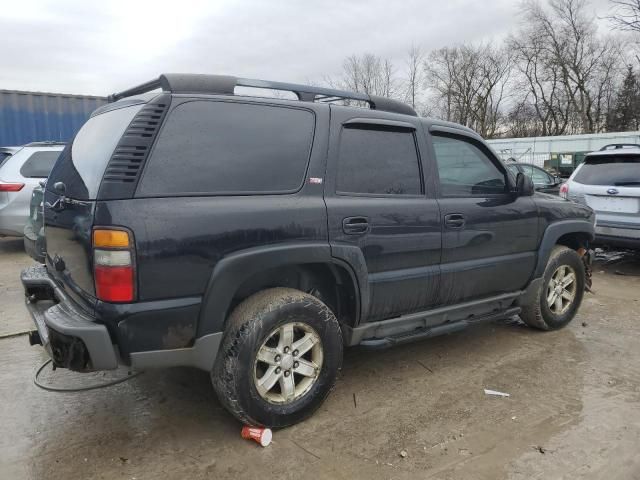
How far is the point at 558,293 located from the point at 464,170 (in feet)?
5.63

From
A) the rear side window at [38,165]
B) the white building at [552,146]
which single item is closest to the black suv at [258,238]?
the rear side window at [38,165]

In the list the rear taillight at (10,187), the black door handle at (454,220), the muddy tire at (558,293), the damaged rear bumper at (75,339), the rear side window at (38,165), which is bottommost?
the muddy tire at (558,293)

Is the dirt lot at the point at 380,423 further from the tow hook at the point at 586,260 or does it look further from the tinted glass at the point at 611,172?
the tinted glass at the point at 611,172

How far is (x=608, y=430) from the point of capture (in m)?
3.07

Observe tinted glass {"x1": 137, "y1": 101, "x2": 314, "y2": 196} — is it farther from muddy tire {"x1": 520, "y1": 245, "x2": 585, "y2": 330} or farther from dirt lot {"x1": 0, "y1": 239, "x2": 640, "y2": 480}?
muddy tire {"x1": 520, "y1": 245, "x2": 585, "y2": 330}

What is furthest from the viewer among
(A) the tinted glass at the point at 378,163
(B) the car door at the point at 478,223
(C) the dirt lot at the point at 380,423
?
(B) the car door at the point at 478,223

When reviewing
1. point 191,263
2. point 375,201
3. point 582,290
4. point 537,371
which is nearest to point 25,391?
point 191,263

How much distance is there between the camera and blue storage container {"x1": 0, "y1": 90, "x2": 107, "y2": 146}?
1157 centimetres

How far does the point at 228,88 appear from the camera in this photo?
2957 millimetres

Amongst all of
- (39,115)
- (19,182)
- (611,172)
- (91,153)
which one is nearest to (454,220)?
(91,153)

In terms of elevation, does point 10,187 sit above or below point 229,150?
below

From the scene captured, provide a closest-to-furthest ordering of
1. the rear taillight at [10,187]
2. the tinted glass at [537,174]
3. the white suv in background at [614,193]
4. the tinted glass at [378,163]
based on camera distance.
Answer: the tinted glass at [378,163], the white suv in background at [614,193], the rear taillight at [10,187], the tinted glass at [537,174]

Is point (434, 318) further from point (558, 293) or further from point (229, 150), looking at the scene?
point (229, 150)

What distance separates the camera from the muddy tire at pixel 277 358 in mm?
2766
